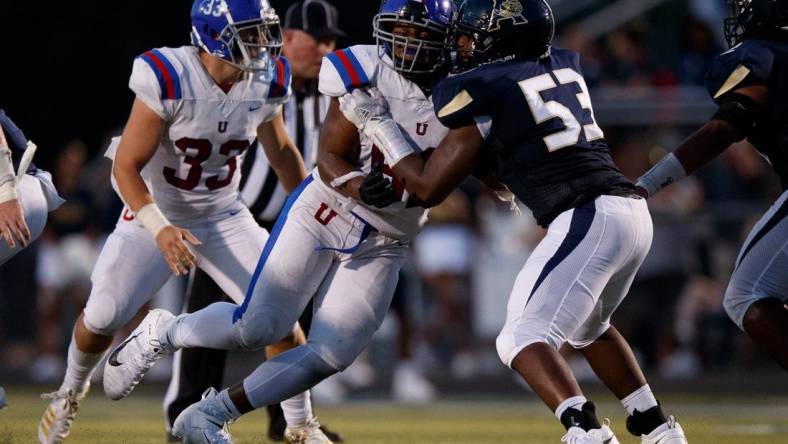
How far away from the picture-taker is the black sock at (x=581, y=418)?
418 centimetres

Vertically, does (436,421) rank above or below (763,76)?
below

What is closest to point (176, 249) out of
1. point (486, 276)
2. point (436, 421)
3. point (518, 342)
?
point (518, 342)

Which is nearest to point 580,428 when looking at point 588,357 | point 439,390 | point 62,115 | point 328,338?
point 588,357

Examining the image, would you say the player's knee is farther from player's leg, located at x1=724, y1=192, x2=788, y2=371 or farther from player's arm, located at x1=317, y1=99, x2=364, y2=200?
player's leg, located at x1=724, y1=192, x2=788, y2=371

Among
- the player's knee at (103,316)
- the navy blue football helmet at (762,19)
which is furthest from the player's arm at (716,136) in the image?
the player's knee at (103,316)

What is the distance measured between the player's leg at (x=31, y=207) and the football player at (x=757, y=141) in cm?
241

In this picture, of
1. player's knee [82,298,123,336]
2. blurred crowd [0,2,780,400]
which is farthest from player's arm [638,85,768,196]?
blurred crowd [0,2,780,400]

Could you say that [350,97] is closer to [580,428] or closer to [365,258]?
[365,258]

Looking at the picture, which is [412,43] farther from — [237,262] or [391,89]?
[237,262]

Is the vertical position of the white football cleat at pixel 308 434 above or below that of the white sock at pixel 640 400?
below

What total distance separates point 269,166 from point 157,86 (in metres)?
1.38

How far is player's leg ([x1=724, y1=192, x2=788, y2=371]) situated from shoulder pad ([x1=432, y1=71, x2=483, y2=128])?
1269 millimetres

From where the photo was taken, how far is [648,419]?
4.77m

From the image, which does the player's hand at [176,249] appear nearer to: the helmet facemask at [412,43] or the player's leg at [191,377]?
the helmet facemask at [412,43]
